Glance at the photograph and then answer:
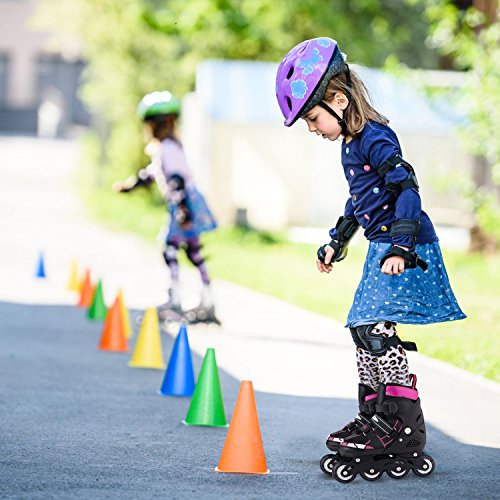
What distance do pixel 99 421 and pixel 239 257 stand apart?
12550 mm

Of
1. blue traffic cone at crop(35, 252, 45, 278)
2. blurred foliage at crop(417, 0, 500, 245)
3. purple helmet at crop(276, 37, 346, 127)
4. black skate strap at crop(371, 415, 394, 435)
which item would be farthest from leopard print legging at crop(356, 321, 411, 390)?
blurred foliage at crop(417, 0, 500, 245)

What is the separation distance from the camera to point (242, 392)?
6.24m

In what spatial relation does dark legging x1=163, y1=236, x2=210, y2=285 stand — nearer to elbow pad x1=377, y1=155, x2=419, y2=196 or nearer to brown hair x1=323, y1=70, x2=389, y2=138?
brown hair x1=323, y1=70, x2=389, y2=138

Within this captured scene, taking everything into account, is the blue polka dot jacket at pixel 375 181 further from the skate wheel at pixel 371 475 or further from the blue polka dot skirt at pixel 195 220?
the blue polka dot skirt at pixel 195 220

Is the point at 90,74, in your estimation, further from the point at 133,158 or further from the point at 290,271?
the point at 290,271

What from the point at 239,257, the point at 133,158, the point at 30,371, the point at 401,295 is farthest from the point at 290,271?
the point at 133,158

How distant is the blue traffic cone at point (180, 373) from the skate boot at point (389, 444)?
7.64 ft

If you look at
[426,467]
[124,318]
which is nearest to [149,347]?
[124,318]

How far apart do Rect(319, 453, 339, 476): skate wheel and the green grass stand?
11.6 ft

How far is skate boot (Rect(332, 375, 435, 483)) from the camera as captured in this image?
19.4 ft

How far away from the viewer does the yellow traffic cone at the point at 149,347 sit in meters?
9.32

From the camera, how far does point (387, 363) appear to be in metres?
5.98

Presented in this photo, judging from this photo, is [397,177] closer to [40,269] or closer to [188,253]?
Result: [188,253]

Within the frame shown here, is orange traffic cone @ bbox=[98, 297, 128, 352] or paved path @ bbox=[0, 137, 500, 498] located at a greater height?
orange traffic cone @ bbox=[98, 297, 128, 352]
